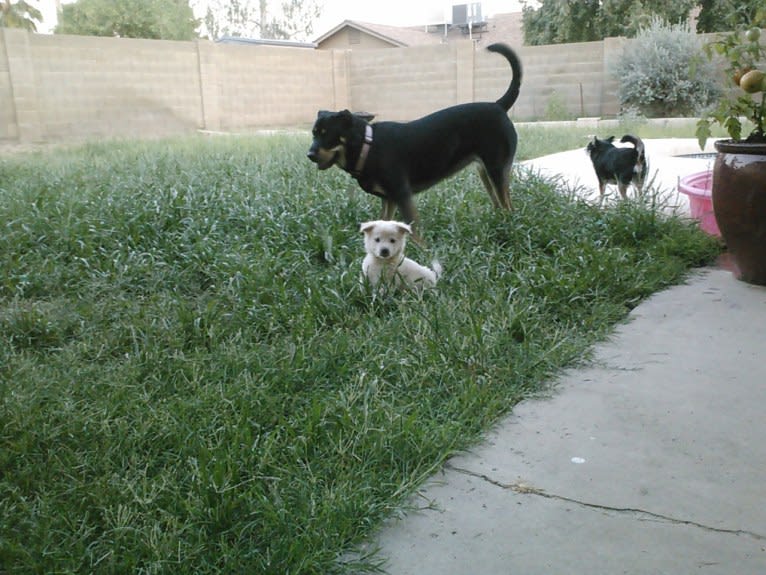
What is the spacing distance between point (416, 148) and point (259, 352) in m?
2.20

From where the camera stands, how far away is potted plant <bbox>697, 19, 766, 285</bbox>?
155 inches

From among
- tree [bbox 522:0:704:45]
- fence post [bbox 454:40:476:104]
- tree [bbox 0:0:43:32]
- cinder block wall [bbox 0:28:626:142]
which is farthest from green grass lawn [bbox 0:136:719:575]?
tree [bbox 522:0:704:45]

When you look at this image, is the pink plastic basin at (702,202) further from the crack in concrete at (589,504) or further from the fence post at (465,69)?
the fence post at (465,69)

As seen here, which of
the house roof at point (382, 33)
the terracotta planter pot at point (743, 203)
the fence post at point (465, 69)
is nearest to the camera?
the terracotta planter pot at point (743, 203)

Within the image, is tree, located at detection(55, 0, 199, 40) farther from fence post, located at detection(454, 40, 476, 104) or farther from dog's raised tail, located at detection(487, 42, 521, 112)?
dog's raised tail, located at detection(487, 42, 521, 112)

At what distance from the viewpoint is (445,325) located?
3.26 m

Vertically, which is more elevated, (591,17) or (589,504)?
(591,17)

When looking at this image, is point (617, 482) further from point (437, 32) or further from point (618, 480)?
point (437, 32)

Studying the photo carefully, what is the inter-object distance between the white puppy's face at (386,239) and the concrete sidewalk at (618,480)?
3.92 ft

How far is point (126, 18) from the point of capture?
25.2m

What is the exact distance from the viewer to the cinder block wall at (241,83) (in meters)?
14.2

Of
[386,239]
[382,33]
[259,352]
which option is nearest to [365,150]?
[386,239]

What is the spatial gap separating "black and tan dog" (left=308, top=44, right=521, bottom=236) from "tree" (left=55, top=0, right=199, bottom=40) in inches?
918

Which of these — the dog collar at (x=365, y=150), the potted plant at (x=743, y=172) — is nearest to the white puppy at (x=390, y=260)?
the dog collar at (x=365, y=150)
